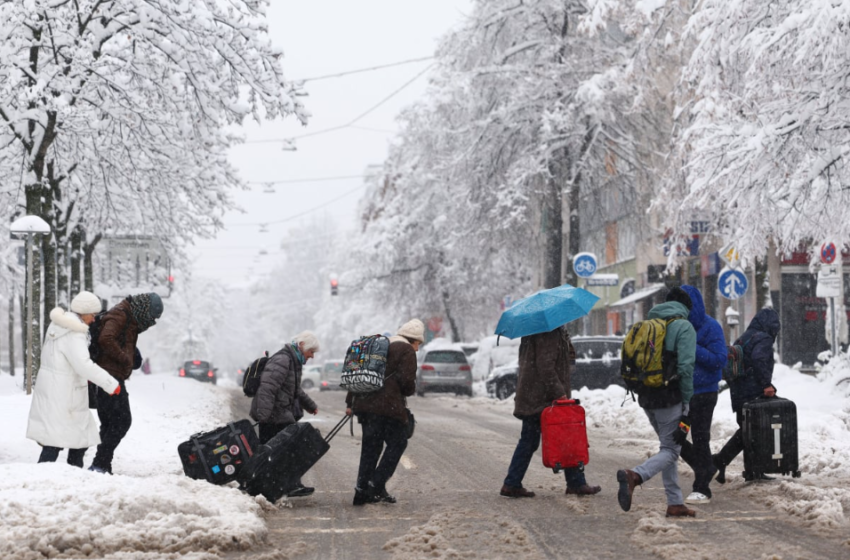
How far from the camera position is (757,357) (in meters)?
10.6

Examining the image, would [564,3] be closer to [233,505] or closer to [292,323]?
[233,505]

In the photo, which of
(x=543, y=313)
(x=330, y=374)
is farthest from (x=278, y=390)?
(x=330, y=374)

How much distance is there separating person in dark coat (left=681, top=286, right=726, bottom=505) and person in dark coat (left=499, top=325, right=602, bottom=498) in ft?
2.97

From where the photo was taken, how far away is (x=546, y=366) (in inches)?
381

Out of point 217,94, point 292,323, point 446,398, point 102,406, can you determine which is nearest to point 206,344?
point 292,323

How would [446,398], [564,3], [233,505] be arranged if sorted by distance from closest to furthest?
[233,505] < [564,3] < [446,398]

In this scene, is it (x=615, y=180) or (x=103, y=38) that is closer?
(x=103, y=38)

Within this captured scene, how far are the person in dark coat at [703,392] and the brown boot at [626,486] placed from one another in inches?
34.5

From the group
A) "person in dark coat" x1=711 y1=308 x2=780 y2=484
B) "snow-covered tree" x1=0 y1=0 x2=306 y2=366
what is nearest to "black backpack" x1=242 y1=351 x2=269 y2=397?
"person in dark coat" x1=711 y1=308 x2=780 y2=484

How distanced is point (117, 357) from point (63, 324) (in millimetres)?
643

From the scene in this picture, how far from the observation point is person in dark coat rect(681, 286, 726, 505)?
9.32 metres

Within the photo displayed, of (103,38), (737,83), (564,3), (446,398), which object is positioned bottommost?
(446,398)

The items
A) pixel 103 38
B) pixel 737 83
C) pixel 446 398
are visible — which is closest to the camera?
pixel 737 83

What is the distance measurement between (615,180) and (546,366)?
71.7 ft
